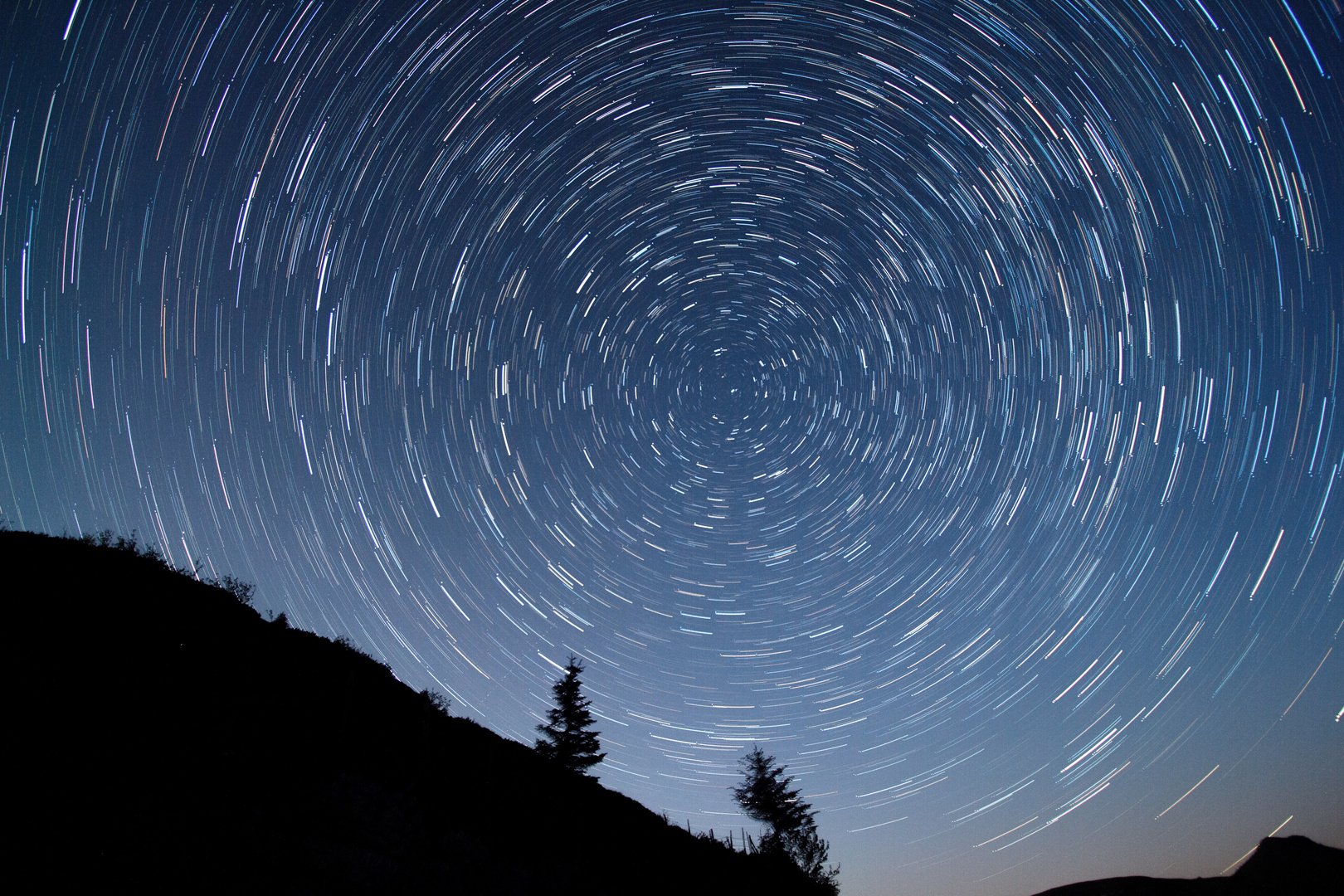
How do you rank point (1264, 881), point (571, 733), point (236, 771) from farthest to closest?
1. point (1264, 881)
2. point (571, 733)
3. point (236, 771)

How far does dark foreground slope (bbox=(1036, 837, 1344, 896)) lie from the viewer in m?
67.1

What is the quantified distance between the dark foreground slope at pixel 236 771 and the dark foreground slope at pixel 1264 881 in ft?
286

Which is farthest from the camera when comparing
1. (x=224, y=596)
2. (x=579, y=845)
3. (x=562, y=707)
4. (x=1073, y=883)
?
(x=1073, y=883)

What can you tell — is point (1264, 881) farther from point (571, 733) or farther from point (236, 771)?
point (236, 771)

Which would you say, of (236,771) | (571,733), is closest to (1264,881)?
(571,733)

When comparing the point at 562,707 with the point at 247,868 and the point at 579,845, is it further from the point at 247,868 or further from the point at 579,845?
the point at 247,868

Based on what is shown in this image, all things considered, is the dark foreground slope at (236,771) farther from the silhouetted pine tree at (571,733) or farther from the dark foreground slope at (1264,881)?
the dark foreground slope at (1264,881)

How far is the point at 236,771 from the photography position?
848 cm

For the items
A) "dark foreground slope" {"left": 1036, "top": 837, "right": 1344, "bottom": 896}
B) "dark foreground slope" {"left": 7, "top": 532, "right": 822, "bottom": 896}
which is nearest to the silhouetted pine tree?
"dark foreground slope" {"left": 7, "top": 532, "right": 822, "bottom": 896}

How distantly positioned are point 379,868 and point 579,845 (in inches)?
179

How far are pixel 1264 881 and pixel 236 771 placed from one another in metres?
113

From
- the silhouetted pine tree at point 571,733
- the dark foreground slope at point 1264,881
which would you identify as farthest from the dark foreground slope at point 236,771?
the dark foreground slope at point 1264,881

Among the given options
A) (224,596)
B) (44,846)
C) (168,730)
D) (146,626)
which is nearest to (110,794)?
(44,846)

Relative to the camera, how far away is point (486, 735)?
55.3ft
